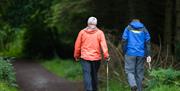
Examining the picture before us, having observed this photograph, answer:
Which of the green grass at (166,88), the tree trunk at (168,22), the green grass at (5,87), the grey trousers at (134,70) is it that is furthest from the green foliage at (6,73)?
the tree trunk at (168,22)

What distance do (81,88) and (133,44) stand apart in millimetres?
3628

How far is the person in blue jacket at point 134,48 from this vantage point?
1213 centimetres

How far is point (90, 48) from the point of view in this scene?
12.5 meters

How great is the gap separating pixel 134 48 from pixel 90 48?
1098 mm

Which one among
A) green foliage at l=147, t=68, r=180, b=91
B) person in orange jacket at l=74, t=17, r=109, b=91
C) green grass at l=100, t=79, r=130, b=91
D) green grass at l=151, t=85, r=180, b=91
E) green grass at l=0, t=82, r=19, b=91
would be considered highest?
person in orange jacket at l=74, t=17, r=109, b=91

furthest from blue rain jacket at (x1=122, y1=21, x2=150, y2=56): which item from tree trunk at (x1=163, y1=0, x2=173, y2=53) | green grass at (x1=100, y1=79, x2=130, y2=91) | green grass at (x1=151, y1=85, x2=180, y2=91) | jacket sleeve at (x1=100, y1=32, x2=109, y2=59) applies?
tree trunk at (x1=163, y1=0, x2=173, y2=53)

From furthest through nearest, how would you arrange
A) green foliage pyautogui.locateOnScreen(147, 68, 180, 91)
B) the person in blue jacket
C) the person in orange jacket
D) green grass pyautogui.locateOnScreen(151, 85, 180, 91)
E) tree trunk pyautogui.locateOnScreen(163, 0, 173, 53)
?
1. tree trunk pyautogui.locateOnScreen(163, 0, 173, 53)
2. the person in orange jacket
3. the person in blue jacket
4. green foliage pyautogui.locateOnScreen(147, 68, 180, 91)
5. green grass pyautogui.locateOnScreen(151, 85, 180, 91)

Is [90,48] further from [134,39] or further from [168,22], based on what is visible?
[168,22]

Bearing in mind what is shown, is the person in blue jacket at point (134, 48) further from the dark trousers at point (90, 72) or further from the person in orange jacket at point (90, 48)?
the dark trousers at point (90, 72)

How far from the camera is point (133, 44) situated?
12188mm

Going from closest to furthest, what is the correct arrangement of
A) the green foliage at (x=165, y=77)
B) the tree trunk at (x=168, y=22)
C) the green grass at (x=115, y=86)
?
1. the green foliage at (x=165, y=77)
2. the green grass at (x=115, y=86)
3. the tree trunk at (x=168, y=22)

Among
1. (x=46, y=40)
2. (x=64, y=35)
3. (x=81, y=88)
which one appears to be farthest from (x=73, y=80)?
(x=46, y=40)

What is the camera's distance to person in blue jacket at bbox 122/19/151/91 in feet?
39.8

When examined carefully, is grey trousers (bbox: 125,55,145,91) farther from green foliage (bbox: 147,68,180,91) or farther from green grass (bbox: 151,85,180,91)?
green grass (bbox: 151,85,180,91)
